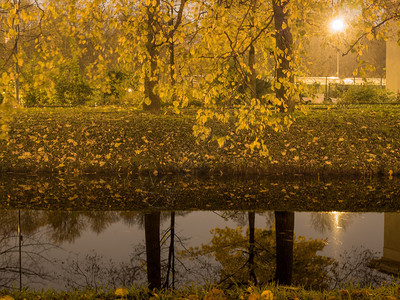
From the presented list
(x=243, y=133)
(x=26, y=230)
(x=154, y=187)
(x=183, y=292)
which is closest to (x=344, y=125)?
(x=243, y=133)

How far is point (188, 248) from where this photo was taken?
6234mm

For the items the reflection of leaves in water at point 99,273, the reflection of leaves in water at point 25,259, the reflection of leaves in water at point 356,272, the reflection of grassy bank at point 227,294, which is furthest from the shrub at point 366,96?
the reflection of grassy bank at point 227,294

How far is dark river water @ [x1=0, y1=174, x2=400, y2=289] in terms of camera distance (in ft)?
17.2

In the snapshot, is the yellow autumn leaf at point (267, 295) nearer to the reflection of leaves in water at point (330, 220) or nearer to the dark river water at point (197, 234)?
the dark river water at point (197, 234)

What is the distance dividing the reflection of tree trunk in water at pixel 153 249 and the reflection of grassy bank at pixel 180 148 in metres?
4.85

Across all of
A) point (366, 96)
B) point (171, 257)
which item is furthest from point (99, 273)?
point (366, 96)

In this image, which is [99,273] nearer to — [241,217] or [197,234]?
[197,234]

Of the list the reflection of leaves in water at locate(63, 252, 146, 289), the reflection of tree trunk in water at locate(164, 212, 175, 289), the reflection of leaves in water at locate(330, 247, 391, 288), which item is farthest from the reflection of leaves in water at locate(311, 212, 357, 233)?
the reflection of leaves in water at locate(63, 252, 146, 289)

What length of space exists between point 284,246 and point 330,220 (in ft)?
5.78

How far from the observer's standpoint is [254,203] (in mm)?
8789

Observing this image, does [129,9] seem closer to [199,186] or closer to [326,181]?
[199,186]

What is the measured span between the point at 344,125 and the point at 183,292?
11.1 metres

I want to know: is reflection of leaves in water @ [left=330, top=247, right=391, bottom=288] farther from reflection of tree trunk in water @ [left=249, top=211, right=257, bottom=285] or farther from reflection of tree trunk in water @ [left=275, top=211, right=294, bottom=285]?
reflection of tree trunk in water @ [left=249, top=211, right=257, bottom=285]

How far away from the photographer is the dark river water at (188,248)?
5172 mm
